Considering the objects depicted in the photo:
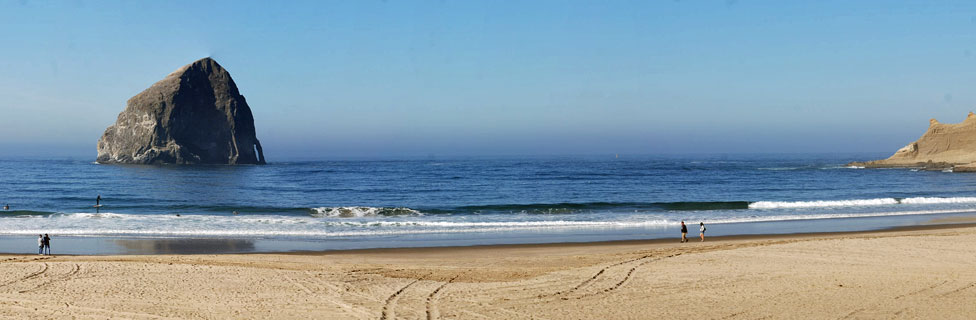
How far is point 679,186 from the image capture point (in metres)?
53.2

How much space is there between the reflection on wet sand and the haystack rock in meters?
90.9

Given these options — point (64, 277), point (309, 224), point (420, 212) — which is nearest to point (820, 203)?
point (420, 212)

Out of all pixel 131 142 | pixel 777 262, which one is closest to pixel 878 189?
pixel 777 262

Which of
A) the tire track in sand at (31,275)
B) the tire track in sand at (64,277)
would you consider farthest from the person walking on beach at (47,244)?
the tire track in sand at (64,277)

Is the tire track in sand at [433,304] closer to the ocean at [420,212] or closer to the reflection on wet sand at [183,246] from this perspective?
the ocean at [420,212]

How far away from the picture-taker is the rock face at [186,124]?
98750mm

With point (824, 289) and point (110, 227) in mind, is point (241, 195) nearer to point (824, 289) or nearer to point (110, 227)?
point (110, 227)

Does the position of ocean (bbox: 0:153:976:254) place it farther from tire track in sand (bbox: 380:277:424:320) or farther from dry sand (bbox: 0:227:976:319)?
tire track in sand (bbox: 380:277:424:320)

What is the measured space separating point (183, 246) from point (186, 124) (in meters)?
89.3

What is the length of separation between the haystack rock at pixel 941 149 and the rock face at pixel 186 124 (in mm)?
100640

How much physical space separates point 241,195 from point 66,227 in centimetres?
1790

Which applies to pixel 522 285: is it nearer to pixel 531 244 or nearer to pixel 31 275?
pixel 531 244

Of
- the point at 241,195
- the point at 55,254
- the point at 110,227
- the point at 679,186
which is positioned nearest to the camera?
the point at 55,254

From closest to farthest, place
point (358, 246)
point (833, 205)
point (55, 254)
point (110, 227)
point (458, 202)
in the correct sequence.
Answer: point (55, 254) → point (358, 246) → point (110, 227) → point (833, 205) → point (458, 202)
